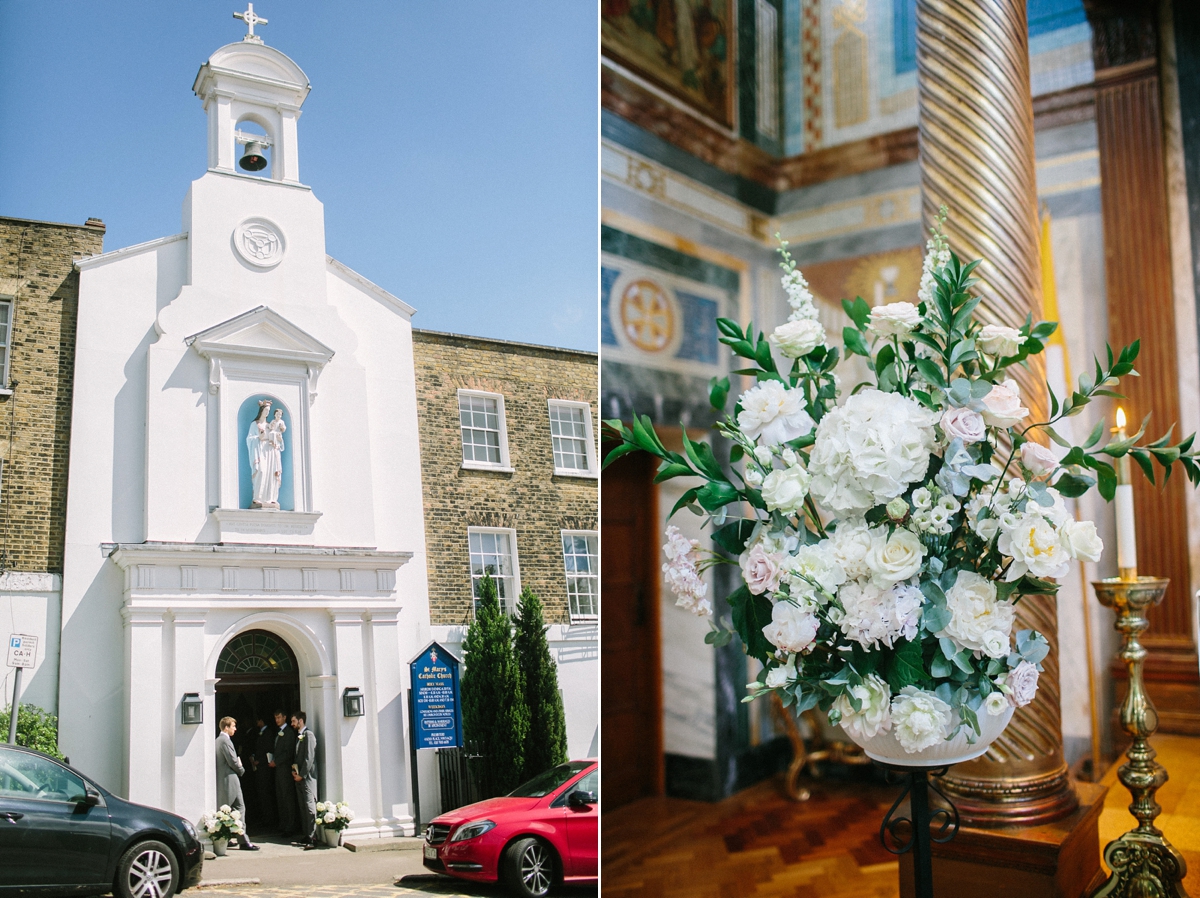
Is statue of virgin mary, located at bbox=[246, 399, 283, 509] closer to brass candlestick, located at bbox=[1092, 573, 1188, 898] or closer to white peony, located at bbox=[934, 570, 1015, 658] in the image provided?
white peony, located at bbox=[934, 570, 1015, 658]

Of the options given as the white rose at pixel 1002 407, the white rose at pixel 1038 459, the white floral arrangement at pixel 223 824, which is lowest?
the white floral arrangement at pixel 223 824

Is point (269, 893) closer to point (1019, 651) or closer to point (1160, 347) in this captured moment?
point (1019, 651)

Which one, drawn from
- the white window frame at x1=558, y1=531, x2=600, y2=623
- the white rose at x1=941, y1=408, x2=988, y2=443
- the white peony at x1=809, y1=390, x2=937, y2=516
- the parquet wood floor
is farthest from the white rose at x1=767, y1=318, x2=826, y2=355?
the parquet wood floor

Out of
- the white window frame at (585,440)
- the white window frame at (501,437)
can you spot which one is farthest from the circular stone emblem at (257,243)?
the white window frame at (585,440)

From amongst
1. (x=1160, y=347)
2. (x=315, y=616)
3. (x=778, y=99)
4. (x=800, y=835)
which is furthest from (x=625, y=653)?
(x=778, y=99)

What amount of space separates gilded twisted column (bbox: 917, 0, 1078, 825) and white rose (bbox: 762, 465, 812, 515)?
1851 millimetres

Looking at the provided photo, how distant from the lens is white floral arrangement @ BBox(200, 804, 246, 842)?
2482mm

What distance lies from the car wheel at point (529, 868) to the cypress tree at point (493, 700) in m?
0.17

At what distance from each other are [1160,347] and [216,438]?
481 cm

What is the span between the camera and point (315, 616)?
2.79 metres

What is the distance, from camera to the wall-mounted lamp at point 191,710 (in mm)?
2539

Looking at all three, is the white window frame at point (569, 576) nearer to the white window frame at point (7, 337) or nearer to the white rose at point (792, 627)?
the white window frame at point (7, 337)

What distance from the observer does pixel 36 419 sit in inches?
99.4

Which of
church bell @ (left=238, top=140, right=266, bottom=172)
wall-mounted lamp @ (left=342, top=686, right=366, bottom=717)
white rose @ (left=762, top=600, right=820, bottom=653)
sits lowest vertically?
wall-mounted lamp @ (left=342, top=686, right=366, bottom=717)
